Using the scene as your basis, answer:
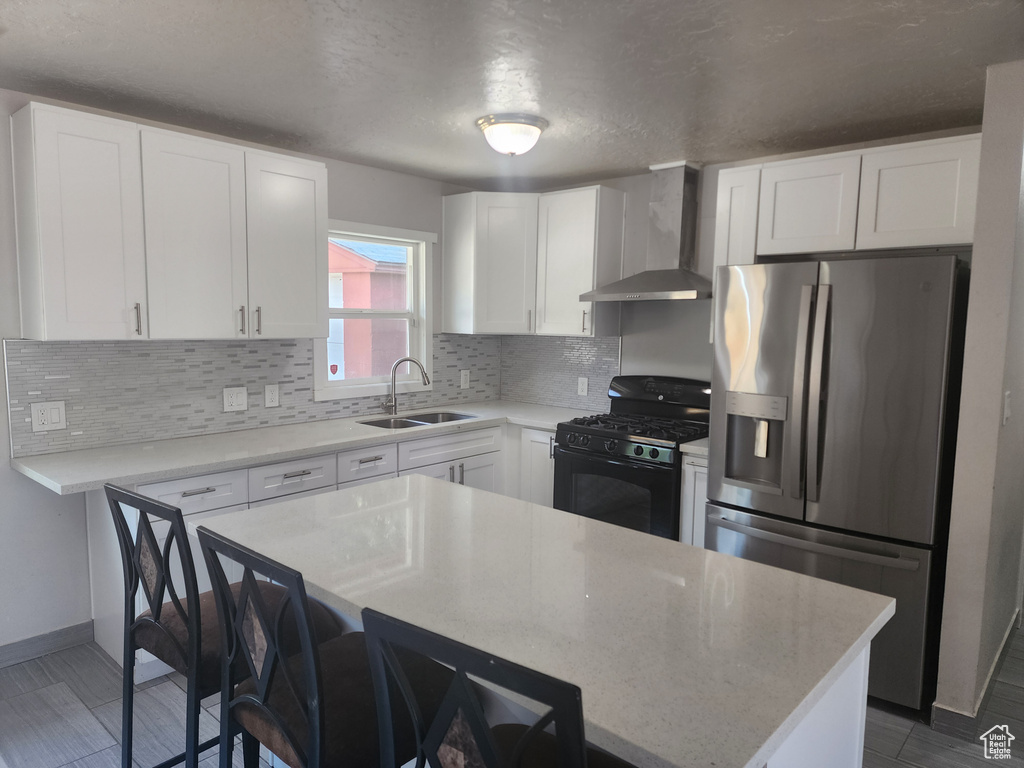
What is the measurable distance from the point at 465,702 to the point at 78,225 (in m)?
2.51

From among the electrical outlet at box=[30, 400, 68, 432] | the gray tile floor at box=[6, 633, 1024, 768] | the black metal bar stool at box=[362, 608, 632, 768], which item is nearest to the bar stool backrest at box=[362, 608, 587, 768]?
the black metal bar stool at box=[362, 608, 632, 768]

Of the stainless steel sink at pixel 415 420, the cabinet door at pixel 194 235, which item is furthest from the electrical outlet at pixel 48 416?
the stainless steel sink at pixel 415 420

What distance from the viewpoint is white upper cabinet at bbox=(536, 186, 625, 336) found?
3.91 metres

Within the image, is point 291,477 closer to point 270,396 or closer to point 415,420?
point 270,396

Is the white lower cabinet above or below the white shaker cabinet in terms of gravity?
below

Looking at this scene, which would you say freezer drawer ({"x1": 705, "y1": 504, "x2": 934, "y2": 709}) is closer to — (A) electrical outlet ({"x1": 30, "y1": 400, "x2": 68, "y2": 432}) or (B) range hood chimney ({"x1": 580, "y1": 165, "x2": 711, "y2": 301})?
(B) range hood chimney ({"x1": 580, "y1": 165, "x2": 711, "y2": 301})

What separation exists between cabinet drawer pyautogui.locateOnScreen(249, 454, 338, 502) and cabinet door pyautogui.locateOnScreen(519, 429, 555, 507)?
1245 millimetres

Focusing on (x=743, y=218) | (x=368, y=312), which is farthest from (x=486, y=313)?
(x=743, y=218)

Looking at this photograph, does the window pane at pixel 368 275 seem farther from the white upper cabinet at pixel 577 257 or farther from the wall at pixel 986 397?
the wall at pixel 986 397

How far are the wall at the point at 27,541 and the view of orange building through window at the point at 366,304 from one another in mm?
1489

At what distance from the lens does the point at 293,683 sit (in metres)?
1.28

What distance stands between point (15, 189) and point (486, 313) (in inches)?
95.1

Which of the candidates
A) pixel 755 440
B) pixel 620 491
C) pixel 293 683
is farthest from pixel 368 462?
pixel 293 683

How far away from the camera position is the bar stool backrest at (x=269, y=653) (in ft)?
3.96
